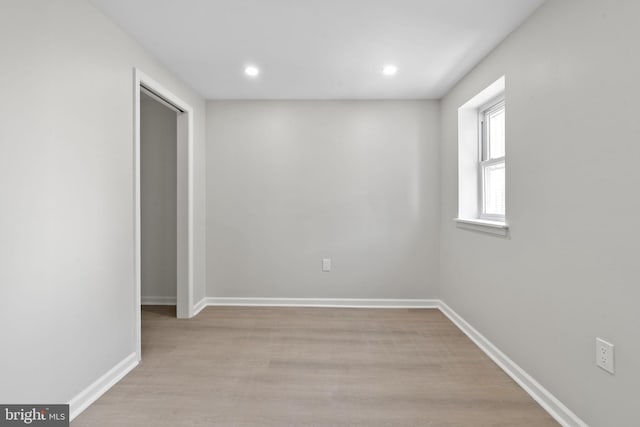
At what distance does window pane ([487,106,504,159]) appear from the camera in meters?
2.88

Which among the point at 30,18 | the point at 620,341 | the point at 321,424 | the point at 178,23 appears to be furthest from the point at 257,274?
the point at 620,341

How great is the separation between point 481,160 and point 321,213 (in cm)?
172

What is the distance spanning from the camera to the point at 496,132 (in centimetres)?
298

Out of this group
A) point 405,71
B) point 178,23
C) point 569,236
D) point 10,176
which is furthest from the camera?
point 405,71

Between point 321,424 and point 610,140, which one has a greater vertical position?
point 610,140

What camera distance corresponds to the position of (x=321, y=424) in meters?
1.79

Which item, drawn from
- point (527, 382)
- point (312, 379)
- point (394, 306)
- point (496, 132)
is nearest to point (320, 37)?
point (496, 132)

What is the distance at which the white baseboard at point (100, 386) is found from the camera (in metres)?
1.85

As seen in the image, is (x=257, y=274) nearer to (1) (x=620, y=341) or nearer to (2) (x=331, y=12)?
(2) (x=331, y=12)

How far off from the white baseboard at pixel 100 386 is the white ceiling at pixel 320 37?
7.35 feet

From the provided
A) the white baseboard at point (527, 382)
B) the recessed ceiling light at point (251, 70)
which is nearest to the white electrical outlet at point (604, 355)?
the white baseboard at point (527, 382)

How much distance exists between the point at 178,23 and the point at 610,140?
250cm

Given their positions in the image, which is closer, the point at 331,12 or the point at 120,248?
the point at 331,12

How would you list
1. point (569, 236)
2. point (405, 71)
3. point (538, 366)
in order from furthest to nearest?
point (405, 71) → point (538, 366) → point (569, 236)
